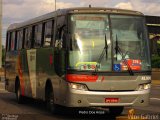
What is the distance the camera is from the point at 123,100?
13977mm

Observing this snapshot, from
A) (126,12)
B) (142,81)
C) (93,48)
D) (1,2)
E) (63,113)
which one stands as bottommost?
(63,113)

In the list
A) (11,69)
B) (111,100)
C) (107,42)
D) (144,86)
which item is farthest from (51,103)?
(11,69)

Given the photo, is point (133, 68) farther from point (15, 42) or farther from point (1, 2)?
point (1, 2)

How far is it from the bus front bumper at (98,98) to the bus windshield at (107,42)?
0.64m

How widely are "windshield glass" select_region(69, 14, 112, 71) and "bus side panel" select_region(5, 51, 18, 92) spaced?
748cm

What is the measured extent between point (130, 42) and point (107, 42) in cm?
65

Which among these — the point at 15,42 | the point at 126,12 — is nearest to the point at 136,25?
the point at 126,12

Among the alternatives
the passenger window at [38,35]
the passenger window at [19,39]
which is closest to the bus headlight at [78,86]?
the passenger window at [38,35]

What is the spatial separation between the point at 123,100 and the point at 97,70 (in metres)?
1.07

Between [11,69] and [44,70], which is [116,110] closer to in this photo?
[44,70]

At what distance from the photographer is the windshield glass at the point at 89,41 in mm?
13859

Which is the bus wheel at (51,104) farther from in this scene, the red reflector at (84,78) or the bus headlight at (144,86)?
the bus headlight at (144,86)

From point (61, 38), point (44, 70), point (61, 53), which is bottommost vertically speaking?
point (44, 70)

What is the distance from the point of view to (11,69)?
878 inches
